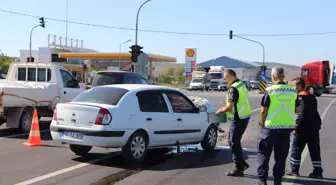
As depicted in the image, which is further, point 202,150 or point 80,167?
point 202,150

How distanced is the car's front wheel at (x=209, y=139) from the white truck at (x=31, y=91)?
5030 millimetres

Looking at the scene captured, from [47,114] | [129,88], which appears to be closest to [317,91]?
[47,114]

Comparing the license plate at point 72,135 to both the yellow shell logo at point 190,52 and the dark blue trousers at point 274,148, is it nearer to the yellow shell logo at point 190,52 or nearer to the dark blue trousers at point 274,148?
the dark blue trousers at point 274,148

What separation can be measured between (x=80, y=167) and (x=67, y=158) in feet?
2.87

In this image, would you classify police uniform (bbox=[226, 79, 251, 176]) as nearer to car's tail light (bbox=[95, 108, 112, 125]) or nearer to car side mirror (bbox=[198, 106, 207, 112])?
car's tail light (bbox=[95, 108, 112, 125])

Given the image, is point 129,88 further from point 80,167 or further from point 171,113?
point 80,167

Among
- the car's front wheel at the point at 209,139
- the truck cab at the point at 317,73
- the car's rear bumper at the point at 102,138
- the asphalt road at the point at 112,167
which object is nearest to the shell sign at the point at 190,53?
the truck cab at the point at 317,73

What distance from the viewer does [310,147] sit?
736 cm

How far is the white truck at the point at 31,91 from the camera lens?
37.0 ft

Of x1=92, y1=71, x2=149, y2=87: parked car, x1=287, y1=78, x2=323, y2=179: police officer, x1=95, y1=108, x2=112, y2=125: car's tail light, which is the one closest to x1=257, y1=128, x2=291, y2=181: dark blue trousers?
x1=287, y1=78, x2=323, y2=179: police officer

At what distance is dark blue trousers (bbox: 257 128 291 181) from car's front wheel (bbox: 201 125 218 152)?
11.1 feet

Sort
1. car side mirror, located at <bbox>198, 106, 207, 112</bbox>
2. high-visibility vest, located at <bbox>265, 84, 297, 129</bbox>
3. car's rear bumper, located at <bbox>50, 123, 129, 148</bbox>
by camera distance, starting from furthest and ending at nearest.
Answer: car side mirror, located at <bbox>198, 106, 207, 112</bbox> < car's rear bumper, located at <bbox>50, 123, 129, 148</bbox> < high-visibility vest, located at <bbox>265, 84, 297, 129</bbox>

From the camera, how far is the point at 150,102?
8430 millimetres

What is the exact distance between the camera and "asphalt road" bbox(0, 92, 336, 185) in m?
6.79
